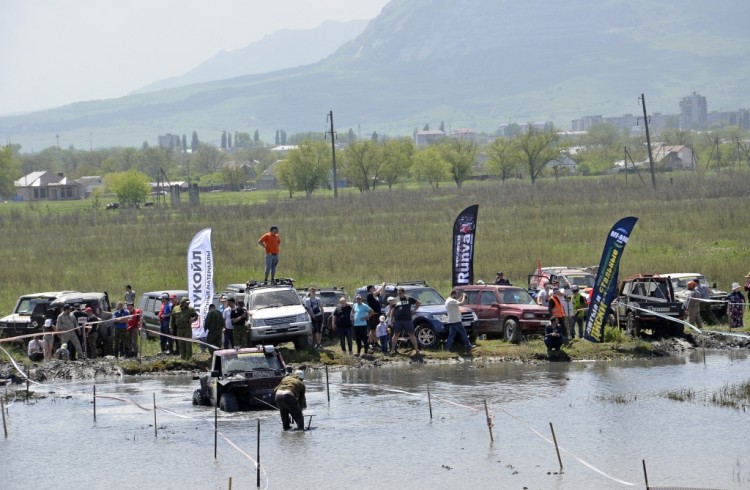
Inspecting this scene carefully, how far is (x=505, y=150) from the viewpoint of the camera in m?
157

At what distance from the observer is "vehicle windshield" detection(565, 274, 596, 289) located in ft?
118

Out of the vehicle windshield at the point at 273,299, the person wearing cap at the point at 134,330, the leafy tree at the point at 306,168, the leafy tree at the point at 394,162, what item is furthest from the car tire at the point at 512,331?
the leafy tree at the point at 394,162

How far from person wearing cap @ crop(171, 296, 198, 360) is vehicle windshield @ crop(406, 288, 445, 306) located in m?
5.72

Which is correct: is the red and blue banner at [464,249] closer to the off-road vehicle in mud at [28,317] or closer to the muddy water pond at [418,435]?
the muddy water pond at [418,435]

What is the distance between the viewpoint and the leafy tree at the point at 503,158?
156 m

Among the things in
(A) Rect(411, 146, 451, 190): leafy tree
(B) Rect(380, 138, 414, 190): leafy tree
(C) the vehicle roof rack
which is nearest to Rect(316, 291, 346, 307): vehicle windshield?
(C) the vehicle roof rack

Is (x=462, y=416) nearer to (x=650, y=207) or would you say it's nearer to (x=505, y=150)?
(x=650, y=207)

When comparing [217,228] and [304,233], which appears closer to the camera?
[304,233]

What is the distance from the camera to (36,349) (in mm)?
31203

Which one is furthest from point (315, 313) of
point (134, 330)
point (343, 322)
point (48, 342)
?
point (48, 342)

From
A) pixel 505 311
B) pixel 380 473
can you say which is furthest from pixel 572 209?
pixel 380 473

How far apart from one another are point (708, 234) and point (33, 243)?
120 feet

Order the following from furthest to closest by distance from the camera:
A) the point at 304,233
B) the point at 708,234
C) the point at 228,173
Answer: the point at 228,173, the point at 304,233, the point at 708,234

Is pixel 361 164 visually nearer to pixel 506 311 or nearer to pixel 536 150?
pixel 536 150
